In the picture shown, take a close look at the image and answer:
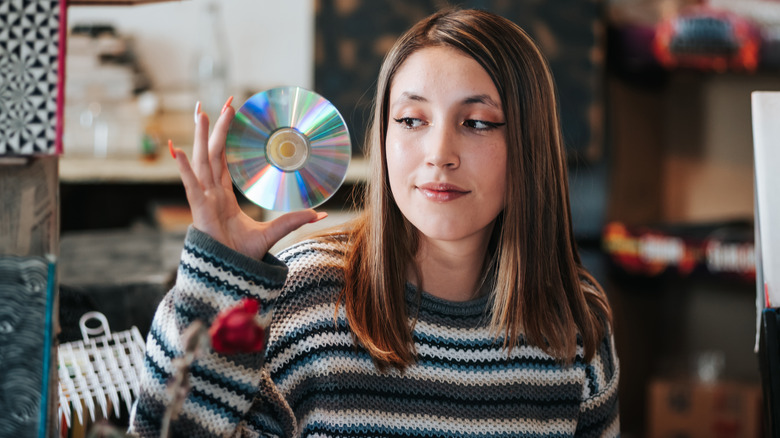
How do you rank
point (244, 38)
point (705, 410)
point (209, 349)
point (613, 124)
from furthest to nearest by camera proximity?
point (244, 38) < point (613, 124) < point (705, 410) < point (209, 349)

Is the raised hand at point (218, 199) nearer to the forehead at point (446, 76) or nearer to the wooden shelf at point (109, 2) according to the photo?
the wooden shelf at point (109, 2)

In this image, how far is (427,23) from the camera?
45.3 inches

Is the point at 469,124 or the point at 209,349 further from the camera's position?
the point at 469,124

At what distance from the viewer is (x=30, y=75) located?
752 millimetres

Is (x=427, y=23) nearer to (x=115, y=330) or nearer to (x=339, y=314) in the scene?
(x=339, y=314)

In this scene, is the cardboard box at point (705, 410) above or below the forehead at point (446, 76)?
below

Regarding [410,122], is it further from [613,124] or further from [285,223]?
[613,124]

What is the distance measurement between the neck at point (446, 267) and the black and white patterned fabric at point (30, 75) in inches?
22.0

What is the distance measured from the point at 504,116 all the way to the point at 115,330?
0.86m

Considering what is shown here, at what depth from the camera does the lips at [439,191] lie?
41.6 inches

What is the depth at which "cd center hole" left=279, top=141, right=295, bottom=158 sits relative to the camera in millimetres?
900

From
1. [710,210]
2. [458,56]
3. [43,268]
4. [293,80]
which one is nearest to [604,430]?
[458,56]

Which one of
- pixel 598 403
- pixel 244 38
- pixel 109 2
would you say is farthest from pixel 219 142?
pixel 244 38

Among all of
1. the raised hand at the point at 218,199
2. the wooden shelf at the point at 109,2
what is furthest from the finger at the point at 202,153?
the wooden shelf at the point at 109,2
